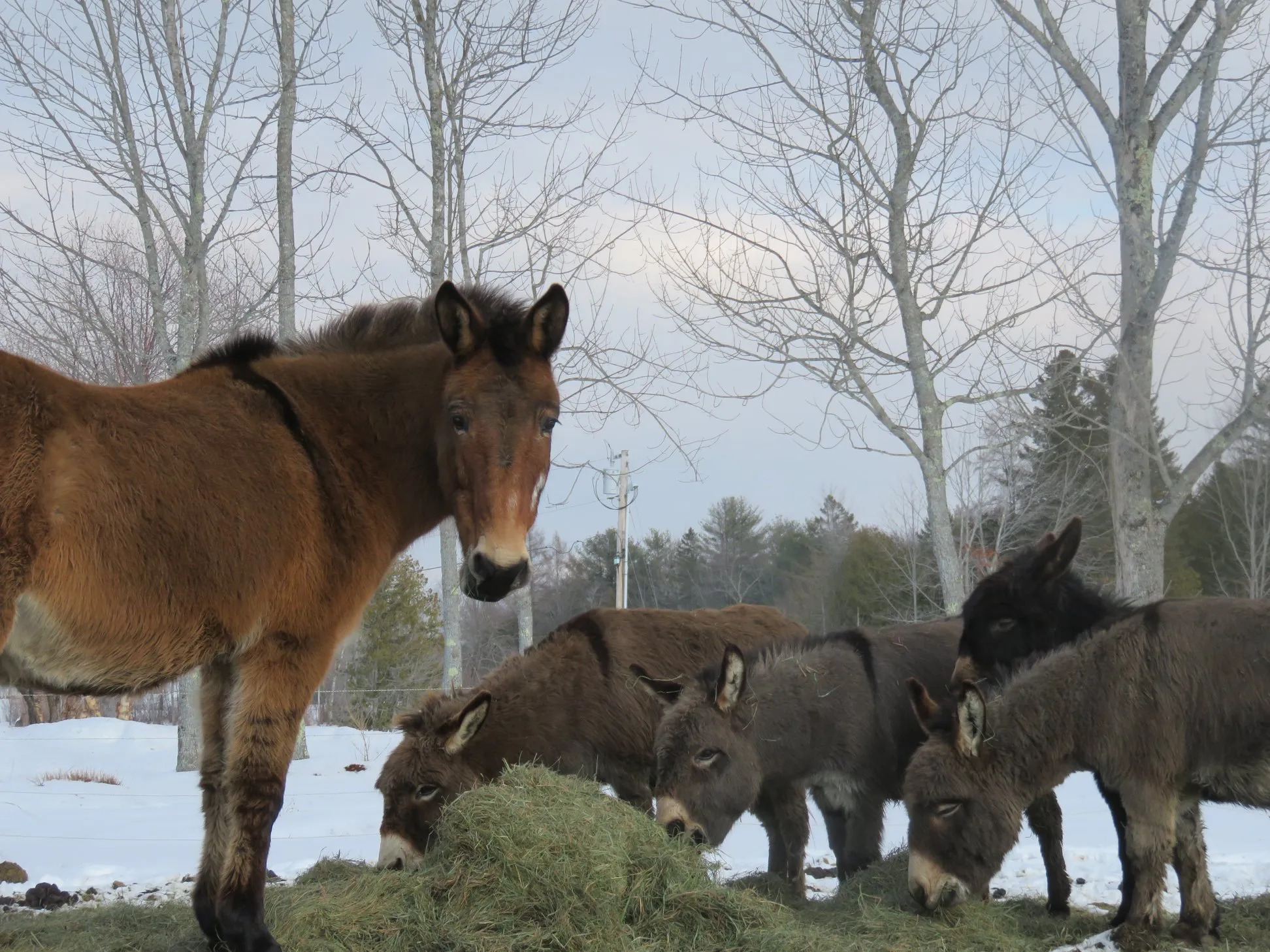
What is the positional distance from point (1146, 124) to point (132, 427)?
10948 millimetres

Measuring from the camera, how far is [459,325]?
465cm

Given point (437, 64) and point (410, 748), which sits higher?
Result: point (437, 64)

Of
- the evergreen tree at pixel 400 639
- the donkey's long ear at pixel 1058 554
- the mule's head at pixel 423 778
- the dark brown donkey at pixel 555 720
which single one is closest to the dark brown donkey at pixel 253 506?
the mule's head at pixel 423 778

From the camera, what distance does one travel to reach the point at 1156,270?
429 inches

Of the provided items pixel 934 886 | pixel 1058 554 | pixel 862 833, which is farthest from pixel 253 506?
pixel 1058 554

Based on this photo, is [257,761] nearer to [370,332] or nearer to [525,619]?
[370,332]

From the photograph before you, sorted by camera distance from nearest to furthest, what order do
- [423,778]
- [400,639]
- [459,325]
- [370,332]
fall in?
[459,325] → [370,332] → [423,778] → [400,639]

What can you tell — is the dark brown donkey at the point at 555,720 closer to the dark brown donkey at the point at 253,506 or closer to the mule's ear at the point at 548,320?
the dark brown donkey at the point at 253,506

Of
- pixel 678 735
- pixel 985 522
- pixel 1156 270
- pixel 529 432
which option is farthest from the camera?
pixel 985 522

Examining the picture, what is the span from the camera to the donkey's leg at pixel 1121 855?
5.71 m

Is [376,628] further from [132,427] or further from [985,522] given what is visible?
[132,427]

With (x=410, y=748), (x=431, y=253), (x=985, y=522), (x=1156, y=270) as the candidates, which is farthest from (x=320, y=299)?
(x=985, y=522)

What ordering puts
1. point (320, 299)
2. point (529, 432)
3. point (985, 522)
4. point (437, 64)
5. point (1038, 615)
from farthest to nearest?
point (985, 522) < point (320, 299) < point (437, 64) < point (1038, 615) < point (529, 432)

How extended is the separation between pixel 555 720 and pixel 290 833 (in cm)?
364
